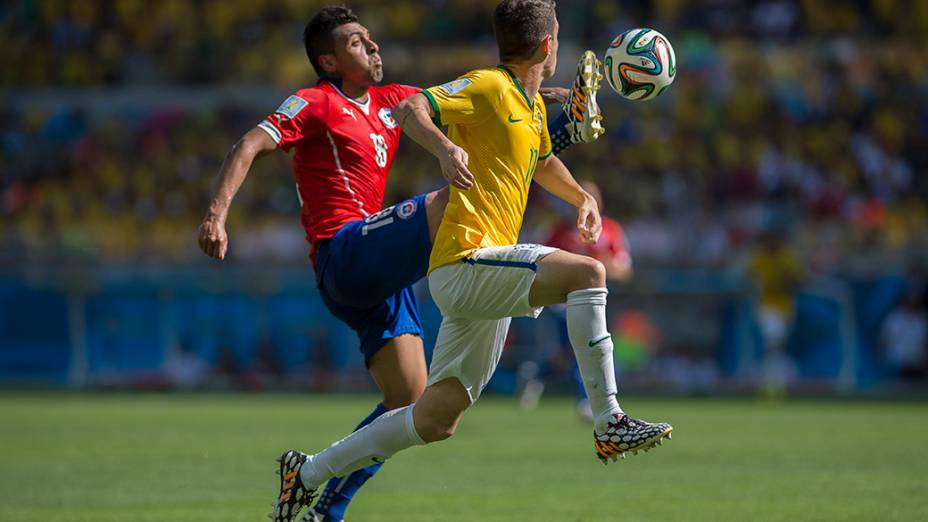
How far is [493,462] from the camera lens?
419 inches

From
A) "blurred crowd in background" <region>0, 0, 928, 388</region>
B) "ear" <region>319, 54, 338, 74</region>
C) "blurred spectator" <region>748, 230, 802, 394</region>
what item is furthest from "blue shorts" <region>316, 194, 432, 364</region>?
"blurred crowd in background" <region>0, 0, 928, 388</region>

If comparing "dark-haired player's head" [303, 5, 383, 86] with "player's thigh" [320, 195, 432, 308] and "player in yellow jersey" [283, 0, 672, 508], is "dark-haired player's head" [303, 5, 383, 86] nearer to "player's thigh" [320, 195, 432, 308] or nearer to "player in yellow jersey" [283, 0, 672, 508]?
"player's thigh" [320, 195, 432, 308]

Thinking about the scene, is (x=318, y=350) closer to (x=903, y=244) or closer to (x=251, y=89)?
(x=251, y=89)

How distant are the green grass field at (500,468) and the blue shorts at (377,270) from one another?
44.6 inches

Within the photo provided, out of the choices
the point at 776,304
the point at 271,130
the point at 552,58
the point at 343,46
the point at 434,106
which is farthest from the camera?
the point at 776,304

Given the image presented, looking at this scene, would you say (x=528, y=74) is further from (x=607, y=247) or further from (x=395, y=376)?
(x=607, y=247)

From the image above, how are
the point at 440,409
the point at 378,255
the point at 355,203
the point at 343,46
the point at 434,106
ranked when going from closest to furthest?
the point at 434,106, the point at 440,409, the point at 378,255, the point at 355,203, the point at 343,46

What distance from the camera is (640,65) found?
638 cm

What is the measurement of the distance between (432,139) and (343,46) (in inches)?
73.6

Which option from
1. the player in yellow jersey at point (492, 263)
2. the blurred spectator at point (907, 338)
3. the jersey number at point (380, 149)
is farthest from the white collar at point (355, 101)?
the blurred spectator at point (907, 338)

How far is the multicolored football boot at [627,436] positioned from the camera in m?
5.33

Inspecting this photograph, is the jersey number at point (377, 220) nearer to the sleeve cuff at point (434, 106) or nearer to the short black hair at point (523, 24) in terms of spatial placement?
the sleeve cuff at point (434, 106)

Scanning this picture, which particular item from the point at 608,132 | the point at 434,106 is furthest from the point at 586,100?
the point at 608,132

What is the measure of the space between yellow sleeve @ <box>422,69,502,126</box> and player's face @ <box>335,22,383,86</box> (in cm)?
139
